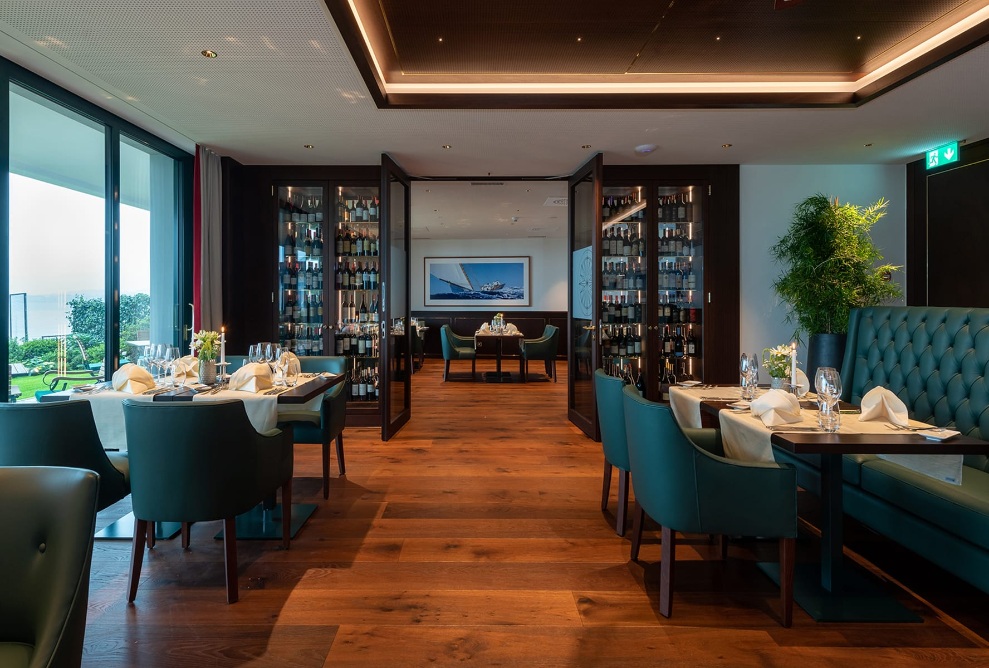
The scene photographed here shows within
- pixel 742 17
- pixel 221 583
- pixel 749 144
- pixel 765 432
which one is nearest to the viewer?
pixel 765 432

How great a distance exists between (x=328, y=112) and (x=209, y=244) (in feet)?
6.71

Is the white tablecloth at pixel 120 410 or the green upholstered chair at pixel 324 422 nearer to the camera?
the white tablecloth at pixel 120 410

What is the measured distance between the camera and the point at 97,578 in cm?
264

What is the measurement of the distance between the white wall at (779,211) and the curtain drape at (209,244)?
5.40m

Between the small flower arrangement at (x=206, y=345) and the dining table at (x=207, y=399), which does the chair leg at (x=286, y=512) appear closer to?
the dining table at (x=207, y=399)

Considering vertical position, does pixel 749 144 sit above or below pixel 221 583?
above

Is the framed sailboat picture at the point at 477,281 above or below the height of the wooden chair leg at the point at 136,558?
above

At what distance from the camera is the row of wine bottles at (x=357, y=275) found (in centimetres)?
611

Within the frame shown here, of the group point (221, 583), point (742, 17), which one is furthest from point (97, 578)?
point (742, 17)

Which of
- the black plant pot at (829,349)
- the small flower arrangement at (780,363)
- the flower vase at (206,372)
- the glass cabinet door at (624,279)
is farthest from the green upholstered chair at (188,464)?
the black plant pot at (829,349)

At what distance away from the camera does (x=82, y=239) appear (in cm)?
412

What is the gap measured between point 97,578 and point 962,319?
4676 mm

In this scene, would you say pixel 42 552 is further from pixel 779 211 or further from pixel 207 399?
pixel 779 211

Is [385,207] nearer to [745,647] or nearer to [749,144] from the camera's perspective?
[749,144]
